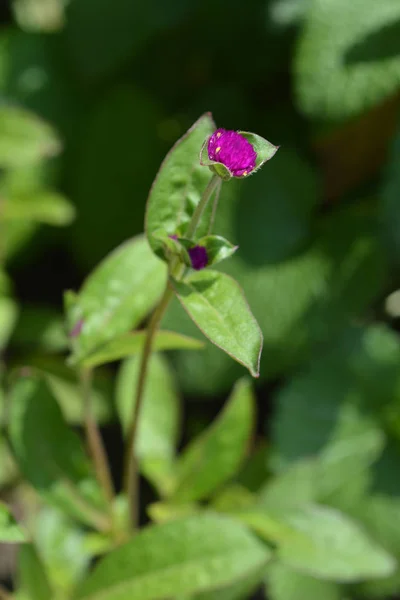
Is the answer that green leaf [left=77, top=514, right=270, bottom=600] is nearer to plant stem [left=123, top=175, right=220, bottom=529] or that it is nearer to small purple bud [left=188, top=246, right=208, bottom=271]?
plant stem [left=123, top=175, right=220, bottom=529]

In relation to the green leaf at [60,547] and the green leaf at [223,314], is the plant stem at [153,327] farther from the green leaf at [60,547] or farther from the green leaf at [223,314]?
the green leaf at [60,547]

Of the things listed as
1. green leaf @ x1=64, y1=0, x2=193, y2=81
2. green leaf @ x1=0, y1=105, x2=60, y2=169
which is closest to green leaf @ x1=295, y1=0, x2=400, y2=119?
green leaf @ x1=64, y1=0, x2=193, y2=81

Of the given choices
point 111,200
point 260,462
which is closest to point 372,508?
point 260,462

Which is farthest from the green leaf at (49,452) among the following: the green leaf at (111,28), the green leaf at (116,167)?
the green leaf at (111,28)

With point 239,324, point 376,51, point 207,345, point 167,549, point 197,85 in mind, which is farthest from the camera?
point 197,85

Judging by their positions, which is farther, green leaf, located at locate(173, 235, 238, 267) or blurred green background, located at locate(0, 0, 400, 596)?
blurred green background, located at locate(0, 0, 400, 596)

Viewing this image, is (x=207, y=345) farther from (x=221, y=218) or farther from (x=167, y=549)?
→ (x=167, y=549)
